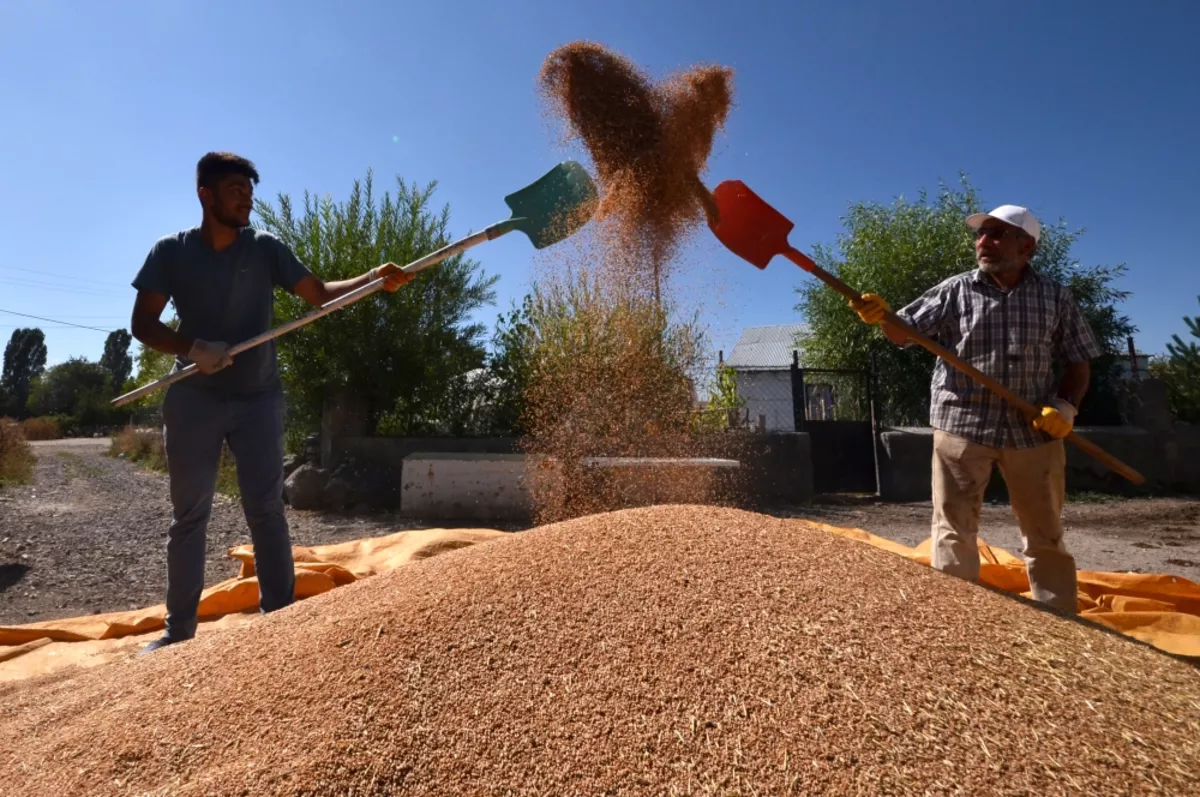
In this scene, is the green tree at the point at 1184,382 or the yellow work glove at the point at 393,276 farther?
the green tree at the point at 1184,382

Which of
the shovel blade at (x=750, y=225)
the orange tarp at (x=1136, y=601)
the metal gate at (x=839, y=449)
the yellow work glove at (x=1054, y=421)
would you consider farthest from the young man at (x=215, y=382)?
the metal gate at (x=839, y=449)

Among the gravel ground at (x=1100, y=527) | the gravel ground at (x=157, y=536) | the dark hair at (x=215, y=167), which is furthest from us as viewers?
the gravel ground at (x=1100, y=527)

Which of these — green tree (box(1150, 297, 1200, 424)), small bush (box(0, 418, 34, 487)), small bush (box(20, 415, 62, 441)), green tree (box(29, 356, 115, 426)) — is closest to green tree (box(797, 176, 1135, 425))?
green tree (box(1150, 297, 1200, 424))

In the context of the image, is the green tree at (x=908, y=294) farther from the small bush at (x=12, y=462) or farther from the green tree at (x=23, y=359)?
the green tree at (x=23, y=359)

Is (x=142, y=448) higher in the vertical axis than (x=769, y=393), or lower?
lower

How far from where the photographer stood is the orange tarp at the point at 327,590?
6.77ft

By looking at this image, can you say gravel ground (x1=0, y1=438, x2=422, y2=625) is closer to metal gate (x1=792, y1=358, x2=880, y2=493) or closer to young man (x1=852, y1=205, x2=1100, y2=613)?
young man (x1=852, y1=205, x2=1100, y2=613)

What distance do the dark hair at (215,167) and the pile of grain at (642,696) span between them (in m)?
1.41

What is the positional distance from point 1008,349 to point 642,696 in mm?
1667

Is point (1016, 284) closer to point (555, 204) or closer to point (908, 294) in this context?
point (555, 204)

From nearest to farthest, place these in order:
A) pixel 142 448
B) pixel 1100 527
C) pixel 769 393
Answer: pixel 1100 527 → pixel 769 393 → pixel 142 448

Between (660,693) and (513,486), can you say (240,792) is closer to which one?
(660,693)

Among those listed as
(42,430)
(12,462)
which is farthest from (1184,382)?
(42,430)

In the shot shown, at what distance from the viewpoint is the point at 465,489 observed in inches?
204
